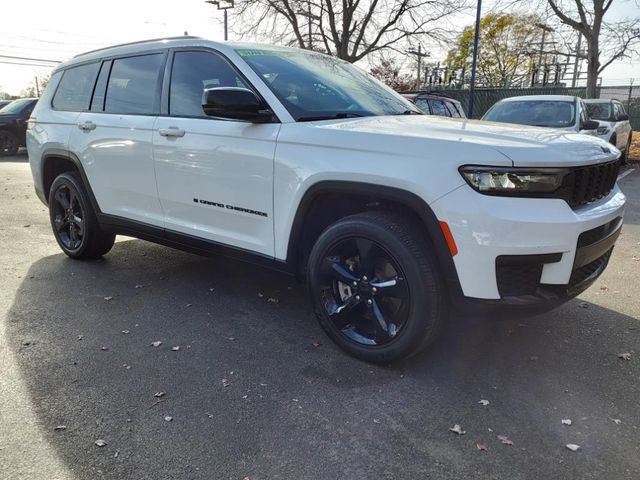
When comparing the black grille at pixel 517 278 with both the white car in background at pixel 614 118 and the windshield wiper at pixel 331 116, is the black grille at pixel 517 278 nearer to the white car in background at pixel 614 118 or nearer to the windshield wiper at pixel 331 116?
the windshield wiper at pixel 331 116

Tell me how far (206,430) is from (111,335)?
52.5 inches

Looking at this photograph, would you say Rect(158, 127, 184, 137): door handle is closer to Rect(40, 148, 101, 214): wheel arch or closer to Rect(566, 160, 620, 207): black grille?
Rect(40, 148, 101, 214): wheel arch

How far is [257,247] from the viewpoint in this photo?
3.43 m

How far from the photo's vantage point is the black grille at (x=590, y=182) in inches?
103

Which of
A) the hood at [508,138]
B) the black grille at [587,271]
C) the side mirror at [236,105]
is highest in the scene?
the side mirror at [236,105]

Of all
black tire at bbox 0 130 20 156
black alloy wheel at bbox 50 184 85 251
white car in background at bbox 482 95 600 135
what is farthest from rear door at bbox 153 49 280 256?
black tire at bbox 0 130 20 156

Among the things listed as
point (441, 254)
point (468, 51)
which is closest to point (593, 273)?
point (441, 254)

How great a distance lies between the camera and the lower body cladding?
2.43 meters

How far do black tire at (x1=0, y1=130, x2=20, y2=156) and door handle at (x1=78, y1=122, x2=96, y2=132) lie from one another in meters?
13.1

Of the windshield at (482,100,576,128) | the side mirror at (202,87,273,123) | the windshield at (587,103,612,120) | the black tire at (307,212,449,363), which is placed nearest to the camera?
the black tire at (307,212,449,363)

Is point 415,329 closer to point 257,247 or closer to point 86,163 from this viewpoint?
point 257,247

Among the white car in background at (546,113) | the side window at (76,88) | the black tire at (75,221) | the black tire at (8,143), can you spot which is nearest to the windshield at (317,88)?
the side window at (76,88)

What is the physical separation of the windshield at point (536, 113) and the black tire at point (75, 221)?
22.2 ft

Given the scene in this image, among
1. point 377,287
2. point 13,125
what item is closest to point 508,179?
point 377,287
